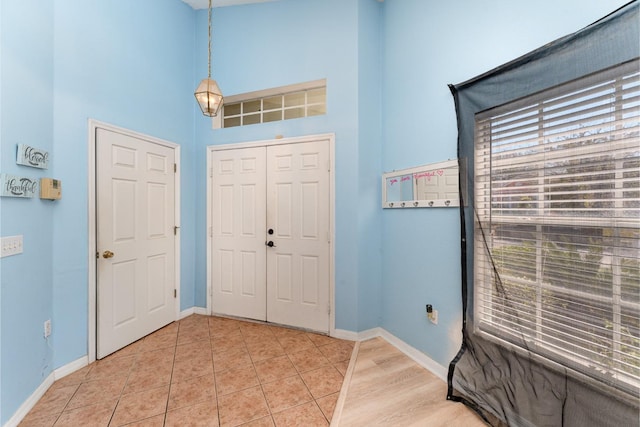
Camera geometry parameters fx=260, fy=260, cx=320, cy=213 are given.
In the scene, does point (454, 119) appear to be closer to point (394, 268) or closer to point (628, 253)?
point (628, 253)

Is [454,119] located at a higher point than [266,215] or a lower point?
higher

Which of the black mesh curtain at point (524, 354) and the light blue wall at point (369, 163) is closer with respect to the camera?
the black mesh curtain at point (524, 354)

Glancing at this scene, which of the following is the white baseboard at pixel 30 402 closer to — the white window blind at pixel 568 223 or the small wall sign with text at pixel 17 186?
the small wall sign with text at pixel 17 186

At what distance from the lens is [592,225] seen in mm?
1165

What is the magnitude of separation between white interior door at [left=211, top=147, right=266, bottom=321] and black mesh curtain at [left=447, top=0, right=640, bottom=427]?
2.00 m

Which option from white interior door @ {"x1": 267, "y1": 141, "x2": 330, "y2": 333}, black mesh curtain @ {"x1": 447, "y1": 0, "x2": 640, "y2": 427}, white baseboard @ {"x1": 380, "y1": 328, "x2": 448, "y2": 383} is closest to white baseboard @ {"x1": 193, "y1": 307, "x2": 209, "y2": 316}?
white interior door @ {"x1": 267, "y1": 141, "x2": 330, "y2": 333}

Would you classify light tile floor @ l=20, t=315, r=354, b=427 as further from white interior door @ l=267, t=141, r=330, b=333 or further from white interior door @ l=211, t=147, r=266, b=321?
white interior door @ l=211, t=147, r=266, b=321

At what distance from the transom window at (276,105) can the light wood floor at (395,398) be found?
8.16ft

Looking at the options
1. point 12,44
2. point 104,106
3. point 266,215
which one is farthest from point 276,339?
point 12,44

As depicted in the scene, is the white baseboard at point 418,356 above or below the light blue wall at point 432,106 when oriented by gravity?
below

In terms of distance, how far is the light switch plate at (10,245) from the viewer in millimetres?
1523

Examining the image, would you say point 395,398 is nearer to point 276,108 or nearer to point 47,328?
point 47,328

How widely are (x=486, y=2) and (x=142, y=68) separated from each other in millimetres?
2998

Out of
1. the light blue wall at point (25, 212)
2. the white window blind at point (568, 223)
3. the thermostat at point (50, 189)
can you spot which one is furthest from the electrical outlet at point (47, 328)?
the white window blind at point (568, 223)
